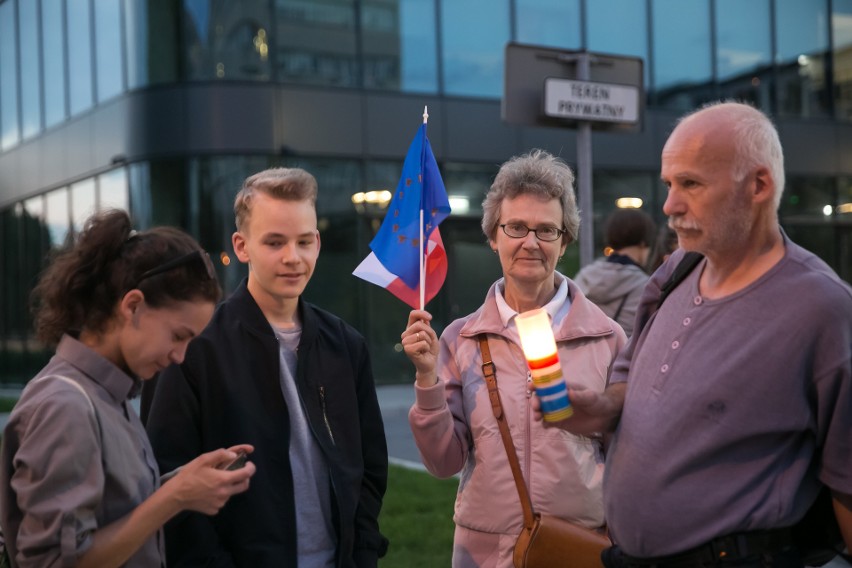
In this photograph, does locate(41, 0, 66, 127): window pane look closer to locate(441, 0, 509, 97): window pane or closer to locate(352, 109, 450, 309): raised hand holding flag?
locate(441, 0, 509, 97): window pane

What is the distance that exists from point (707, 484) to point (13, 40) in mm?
21213

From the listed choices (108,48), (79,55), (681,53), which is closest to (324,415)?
(108,48)

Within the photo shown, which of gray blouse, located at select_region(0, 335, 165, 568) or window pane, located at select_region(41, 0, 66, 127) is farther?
window pane, located at select_region(41, 0, 66, 127)

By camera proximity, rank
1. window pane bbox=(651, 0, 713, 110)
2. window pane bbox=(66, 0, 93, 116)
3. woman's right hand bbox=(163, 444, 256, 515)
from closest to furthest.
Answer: woman's right hand bbox=(163, 444, 256, 515), window pane bbox=(66, 0, 93, 116), window pane bbox=(651, 0, 713, 110)

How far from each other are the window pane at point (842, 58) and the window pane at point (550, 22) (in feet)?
18.9

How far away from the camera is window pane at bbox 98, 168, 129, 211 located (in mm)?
15945

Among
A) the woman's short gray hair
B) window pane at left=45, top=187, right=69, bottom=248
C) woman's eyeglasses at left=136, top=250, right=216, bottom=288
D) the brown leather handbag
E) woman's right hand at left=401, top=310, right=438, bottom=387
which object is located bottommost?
the brown leather handbag

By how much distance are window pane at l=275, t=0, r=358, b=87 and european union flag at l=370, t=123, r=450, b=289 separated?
12286mm

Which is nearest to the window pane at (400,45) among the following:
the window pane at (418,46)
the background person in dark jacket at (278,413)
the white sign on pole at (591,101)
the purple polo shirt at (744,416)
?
the window pane at (418,46)

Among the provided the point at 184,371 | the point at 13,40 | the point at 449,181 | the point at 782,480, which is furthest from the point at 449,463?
the point at 13,40

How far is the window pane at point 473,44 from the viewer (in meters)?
16.1

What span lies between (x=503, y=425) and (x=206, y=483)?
1123mm

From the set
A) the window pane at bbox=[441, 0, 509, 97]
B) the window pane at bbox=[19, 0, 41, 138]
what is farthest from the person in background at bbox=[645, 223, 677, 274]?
the window pane at bbox=[19, 0, 41, 138]

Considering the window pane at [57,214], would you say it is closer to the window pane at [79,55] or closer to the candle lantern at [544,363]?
the window pane at [79,55]
